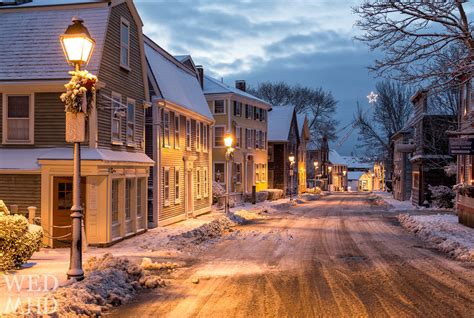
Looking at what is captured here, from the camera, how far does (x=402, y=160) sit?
51656 millimetres

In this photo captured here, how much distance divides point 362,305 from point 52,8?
15.1 meters

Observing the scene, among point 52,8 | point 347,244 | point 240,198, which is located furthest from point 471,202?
point 240,198

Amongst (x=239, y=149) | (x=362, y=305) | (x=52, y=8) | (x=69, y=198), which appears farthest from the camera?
(x=239, y=149)

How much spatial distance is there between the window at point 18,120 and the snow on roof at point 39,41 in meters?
0.83

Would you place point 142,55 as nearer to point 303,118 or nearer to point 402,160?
point 402,160

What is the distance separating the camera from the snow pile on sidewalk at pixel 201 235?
1950 cm

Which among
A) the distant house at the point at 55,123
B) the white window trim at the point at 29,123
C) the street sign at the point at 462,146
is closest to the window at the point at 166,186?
the distant house at the point at 55,123

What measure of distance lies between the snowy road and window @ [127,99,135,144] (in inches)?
209

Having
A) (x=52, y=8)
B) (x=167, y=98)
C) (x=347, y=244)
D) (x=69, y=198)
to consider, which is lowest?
(x=347, y=244)

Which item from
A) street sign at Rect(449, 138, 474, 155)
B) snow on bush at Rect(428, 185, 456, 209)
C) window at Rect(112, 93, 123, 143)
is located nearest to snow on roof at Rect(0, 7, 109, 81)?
window at Rect(112, 93, 123, 143)

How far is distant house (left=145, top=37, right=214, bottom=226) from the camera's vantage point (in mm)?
25125

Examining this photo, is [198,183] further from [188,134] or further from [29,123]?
[29,123]

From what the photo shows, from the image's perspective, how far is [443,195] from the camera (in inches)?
1540

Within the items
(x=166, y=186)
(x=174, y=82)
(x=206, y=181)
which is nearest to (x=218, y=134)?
(x=206, y=181)
